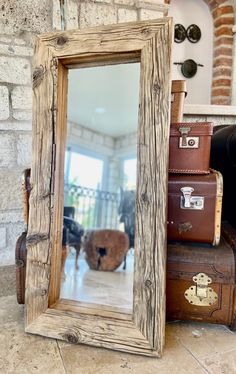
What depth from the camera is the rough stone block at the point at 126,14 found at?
1.55 metres

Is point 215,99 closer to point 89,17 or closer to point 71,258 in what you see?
point 89,17

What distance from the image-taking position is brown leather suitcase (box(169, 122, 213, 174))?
1.10 metres

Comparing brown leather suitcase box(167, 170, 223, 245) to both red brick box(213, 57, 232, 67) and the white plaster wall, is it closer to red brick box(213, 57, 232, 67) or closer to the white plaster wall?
the white plaster wall

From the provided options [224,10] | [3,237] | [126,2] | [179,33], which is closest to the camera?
[3,237]

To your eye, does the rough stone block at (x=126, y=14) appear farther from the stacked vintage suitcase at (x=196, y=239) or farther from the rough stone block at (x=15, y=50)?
the stacked vintage suitcase at (x=196, y=239)

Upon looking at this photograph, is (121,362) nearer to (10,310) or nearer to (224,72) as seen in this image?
(10,310)

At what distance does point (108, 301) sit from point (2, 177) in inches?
31.4

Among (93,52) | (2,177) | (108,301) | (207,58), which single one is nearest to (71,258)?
(108,301)

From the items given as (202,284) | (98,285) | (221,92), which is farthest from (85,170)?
(221,92)

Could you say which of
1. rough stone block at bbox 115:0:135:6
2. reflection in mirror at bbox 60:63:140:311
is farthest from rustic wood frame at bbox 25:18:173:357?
rough stone block at bbox 115:0:135:6

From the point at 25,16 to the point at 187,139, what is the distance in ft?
3.41

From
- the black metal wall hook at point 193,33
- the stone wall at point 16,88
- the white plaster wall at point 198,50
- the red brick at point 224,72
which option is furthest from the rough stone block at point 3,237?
the black metal wall hook at point 193,33

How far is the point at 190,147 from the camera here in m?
1.11

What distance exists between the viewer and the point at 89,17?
150cm
